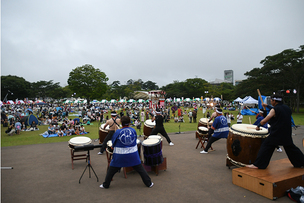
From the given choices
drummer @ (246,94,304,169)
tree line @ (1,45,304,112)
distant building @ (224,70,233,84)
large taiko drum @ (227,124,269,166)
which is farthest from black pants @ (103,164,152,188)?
distant building @ (224,70,233,84)

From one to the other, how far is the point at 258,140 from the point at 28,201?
548cm

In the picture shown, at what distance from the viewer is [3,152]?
7953 millimetres

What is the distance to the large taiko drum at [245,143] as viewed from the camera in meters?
4.61

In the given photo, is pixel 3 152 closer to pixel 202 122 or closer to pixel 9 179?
pixel 9 179

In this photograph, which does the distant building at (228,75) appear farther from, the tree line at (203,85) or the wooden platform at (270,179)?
the wooden platform at (270,179)

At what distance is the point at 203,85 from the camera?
6500cm

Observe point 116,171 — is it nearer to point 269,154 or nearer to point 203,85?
point 269,154

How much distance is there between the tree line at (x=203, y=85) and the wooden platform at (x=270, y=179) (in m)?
2.54

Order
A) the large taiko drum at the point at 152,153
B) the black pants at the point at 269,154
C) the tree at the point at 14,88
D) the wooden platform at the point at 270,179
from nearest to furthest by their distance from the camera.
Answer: the wooden platform at the point at 270,179 < the black pants at the point at 269,154 < the large taiko drum at the point at 152,153 < the tree at the point at 14,88

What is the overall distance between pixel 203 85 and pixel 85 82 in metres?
40.5

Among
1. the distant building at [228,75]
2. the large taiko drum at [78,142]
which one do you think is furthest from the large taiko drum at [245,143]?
the distant building at [228,75]

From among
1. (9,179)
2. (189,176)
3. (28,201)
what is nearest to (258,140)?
(189,176)

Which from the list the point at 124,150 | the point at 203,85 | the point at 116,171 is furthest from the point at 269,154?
the point at 203,85

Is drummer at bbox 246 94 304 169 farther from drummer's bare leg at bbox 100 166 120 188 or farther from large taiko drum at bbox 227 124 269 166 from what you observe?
drummer's bare leg at bbox 100 166 120 188
